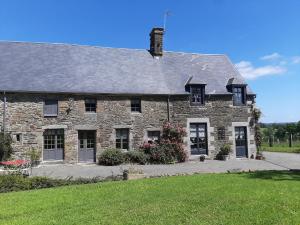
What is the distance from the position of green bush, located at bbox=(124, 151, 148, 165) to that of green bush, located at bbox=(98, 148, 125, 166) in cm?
32

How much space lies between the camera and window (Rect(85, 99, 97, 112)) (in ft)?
69.2

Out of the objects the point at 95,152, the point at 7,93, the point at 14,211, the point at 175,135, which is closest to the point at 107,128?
the point at 95,152

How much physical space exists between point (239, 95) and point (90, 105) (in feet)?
33.8

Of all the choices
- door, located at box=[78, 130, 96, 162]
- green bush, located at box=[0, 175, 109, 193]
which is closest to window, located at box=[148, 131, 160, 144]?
door, located at box=[78, 130, 96, 162]

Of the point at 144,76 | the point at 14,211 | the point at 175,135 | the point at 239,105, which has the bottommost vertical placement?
the point at 14,211

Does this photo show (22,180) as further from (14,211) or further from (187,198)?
(187,198)

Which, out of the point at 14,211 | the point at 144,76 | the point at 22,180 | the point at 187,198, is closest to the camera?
Answer: the point at 14,211

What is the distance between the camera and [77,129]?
67.4 feet

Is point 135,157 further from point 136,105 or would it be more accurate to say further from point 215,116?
point 215,116

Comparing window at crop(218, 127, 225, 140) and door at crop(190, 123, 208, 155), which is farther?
window at crop(218, 127, 225, 140)

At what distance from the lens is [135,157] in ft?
68.0

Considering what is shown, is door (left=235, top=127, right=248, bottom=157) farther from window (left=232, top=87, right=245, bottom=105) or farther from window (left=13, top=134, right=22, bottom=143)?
window (left=13, top=134, right=22, bottom=143)

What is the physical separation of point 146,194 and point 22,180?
5090 mm

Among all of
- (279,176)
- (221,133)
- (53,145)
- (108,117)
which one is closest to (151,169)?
(108,117)
